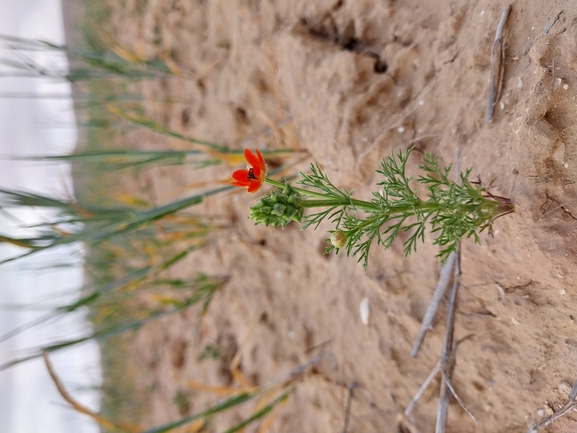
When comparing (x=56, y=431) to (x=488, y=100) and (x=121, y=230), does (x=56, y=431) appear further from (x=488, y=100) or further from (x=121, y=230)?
(x=488, y=100)

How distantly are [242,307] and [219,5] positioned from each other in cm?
148

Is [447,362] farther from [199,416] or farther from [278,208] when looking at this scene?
[199,416]

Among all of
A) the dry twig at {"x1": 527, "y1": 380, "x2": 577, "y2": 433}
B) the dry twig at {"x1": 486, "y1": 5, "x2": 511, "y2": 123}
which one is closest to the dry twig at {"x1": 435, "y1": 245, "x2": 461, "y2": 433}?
the dry twig at {"x1": 527, "y1": 380, "x2": 577, "y2": 433}

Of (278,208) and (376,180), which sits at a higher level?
(376,180)

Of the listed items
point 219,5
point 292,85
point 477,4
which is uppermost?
point 219,5

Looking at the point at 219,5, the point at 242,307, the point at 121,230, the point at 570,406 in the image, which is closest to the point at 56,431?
the point at 242,307

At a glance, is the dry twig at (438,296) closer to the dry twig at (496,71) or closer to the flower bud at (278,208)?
the dry twig at (496,71)

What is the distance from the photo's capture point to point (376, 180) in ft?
4.58

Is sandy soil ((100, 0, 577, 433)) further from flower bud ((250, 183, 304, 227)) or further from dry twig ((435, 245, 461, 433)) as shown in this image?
flower bud ((250, 183, 304, 227))

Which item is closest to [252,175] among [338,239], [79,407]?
[338,239]

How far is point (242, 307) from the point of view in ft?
7.41

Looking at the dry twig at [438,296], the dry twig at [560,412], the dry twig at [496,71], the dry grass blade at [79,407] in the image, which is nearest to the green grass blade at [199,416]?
the dry grass blade at [79,407]

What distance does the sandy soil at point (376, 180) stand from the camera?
100cm

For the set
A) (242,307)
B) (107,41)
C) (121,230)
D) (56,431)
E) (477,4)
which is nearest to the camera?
(477,4)
